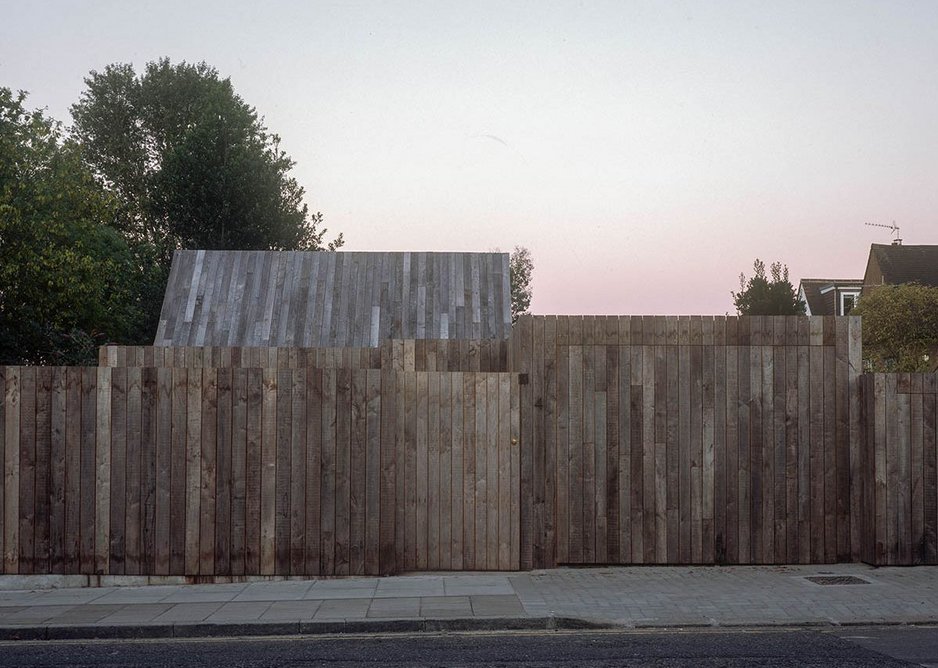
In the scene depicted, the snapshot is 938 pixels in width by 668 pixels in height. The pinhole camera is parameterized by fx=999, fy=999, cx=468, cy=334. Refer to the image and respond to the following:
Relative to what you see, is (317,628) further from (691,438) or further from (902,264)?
(902,264)

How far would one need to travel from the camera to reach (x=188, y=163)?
42875mm

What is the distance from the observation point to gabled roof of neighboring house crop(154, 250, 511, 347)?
19.9 metres

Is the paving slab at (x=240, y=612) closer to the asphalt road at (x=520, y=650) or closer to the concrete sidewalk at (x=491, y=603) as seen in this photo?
the concrete sidewalk at (x=491, y=603)

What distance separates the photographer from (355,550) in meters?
10.7

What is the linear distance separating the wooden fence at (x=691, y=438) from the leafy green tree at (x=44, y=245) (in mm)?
20889

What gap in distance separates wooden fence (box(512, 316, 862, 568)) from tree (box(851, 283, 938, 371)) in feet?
97.7

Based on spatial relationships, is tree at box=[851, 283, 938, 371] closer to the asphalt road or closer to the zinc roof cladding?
the zinc roof cladding

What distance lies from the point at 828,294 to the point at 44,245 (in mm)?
46843

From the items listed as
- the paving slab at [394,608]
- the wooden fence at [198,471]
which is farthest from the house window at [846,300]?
the paving slab at [394,608]

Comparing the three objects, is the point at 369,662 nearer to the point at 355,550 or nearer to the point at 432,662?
the point at 432,662

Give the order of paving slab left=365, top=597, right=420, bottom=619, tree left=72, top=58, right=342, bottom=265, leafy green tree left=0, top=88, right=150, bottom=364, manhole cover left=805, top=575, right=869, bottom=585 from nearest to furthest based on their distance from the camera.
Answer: paving slab left=365, top=597, right=420, bottom=619, manhole cover left=805, top=575, right=869, bottom=585, leafy green tree left=0, top=88, right=150, bottom=364, tree left=72, top=58, right=342, bottom=265

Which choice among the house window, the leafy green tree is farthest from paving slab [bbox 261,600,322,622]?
the house window

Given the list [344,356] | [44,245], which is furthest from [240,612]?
[44,245]

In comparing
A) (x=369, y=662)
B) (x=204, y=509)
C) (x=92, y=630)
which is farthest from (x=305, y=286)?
(x=369, y=662)
